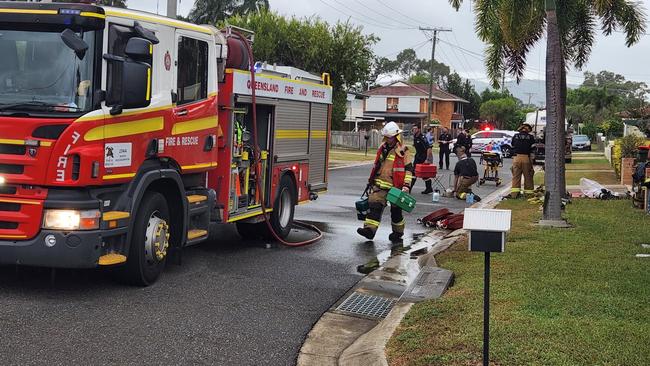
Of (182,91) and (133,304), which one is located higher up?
(182,91)

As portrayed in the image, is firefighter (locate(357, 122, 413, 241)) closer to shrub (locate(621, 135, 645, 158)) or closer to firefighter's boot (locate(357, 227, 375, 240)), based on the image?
firefighter's boot (locate(357, 227, 375, 240))

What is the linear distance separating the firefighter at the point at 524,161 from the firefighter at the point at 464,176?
97cm

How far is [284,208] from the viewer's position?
11430mm

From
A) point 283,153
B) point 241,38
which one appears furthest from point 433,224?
point 241,38

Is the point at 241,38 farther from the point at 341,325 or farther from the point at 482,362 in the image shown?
the point at 482,362

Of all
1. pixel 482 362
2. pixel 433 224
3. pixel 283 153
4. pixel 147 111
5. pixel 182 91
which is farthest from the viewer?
pixel 433 224

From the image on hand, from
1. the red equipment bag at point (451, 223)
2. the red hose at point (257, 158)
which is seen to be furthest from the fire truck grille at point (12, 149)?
the red equipment bag at point (451, 223)

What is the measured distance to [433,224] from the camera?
1385cm

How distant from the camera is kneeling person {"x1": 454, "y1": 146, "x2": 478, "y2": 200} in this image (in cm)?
1823

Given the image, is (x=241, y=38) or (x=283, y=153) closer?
(x=241, y=38)

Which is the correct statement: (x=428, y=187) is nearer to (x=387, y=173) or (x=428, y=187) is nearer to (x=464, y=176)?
(x=464, y=176)

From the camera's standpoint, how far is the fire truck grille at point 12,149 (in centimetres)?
662

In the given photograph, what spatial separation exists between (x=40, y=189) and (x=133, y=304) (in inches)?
51.8

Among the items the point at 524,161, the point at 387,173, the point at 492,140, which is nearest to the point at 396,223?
the point at 387,173
